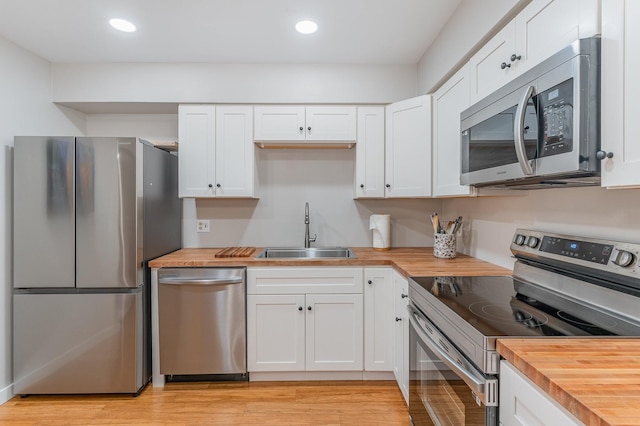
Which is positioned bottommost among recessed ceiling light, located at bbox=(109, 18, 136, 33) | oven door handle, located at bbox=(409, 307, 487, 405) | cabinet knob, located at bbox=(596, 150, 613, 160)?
oven door handle, located at bbox=(409, 307, 487, 405)

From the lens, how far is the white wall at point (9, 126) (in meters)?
2.19

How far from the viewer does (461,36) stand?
193cm

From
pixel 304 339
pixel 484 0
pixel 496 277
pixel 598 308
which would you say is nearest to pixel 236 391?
pixel 304 339

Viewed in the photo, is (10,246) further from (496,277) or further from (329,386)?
(496,277)

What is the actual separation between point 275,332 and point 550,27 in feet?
7.23

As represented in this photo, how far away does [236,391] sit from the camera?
229 cm

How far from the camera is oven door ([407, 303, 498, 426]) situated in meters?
1.00

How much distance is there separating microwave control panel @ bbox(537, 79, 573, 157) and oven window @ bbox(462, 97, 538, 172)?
34 mm

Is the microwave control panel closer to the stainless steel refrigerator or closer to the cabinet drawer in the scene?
the cabinet drawer

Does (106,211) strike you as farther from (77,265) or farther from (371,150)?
(371,150)

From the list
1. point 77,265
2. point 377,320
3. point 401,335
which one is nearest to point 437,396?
point 401,335

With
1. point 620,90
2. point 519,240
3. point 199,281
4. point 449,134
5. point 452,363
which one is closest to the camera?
point 620,90

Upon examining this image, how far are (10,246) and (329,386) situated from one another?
2366 millimetres

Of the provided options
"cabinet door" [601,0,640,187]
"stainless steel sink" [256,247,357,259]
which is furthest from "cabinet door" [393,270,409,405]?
"cabinet door" [601,0,640,187]
